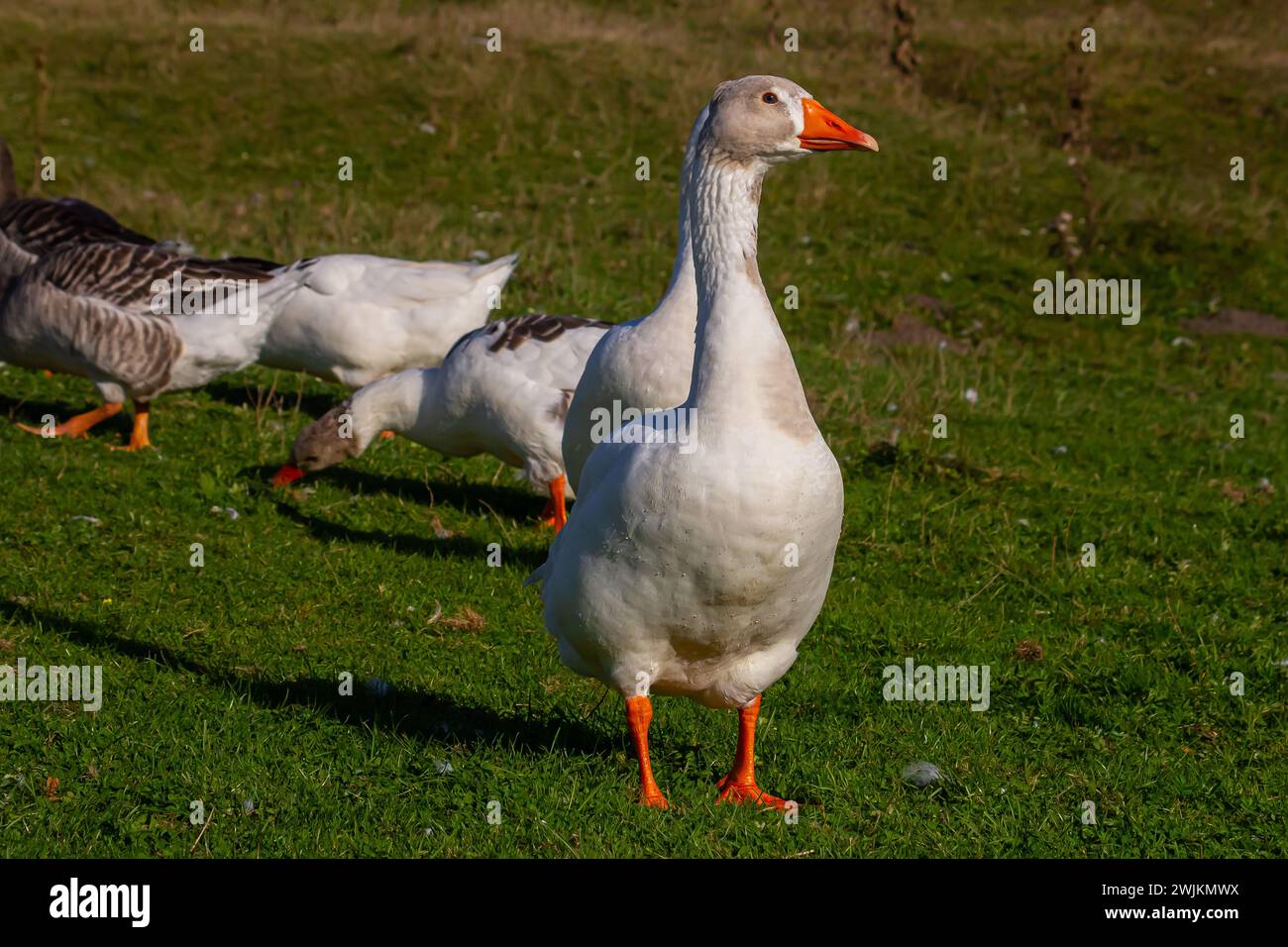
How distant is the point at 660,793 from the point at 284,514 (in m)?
4.84

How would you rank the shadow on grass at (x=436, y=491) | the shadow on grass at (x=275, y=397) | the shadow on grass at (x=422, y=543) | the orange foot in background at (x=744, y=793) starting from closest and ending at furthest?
the orange foot in background at (x=744, y=793) → the shadow on grass at (x=422, y=543) → the shadow on grass at (x=436, y=491) → the shadow on grass at (x=275, y=397)

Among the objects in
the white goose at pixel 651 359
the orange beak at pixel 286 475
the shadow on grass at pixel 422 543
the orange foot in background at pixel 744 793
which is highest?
the white goose at pixel 651 359

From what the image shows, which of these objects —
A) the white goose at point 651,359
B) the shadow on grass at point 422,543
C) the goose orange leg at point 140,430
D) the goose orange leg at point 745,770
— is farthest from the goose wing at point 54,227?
the goose orange leg at point 745,770

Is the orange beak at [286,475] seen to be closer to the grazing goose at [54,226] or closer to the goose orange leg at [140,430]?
the goose orange leg at [140,430]

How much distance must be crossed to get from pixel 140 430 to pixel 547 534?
11.3ft

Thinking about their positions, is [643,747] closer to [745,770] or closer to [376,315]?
[745,770]

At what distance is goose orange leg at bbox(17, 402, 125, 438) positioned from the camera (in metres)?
10.6

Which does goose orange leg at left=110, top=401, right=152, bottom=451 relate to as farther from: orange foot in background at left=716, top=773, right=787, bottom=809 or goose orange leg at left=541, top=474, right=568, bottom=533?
orange foot in background at left=716, top=773, right=787, bottom=809

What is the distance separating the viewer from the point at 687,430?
5.00 metres

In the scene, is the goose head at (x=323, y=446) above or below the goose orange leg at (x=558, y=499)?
above

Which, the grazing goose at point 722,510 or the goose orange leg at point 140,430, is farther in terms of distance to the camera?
the goose orange leg at point 140,430

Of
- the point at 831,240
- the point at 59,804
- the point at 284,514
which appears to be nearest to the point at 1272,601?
the point at 284,514

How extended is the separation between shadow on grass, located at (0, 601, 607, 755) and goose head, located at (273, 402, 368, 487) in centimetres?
296

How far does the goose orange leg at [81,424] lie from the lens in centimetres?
1055
